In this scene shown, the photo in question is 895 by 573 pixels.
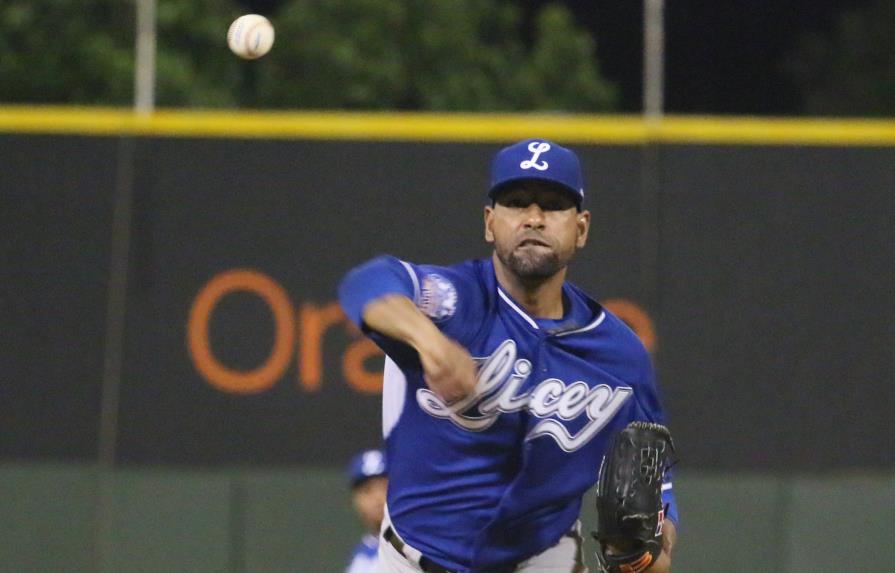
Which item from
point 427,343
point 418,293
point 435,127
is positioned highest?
point 435,127

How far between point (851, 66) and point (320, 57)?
380cm

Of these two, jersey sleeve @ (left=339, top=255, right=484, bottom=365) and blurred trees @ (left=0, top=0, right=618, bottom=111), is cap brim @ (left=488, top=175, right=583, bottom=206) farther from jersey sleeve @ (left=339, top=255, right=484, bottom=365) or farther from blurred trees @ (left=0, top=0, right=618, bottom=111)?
blurred trees @ (left=0, top=0, right=618, bottom=111)

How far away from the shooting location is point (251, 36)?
7086 mm

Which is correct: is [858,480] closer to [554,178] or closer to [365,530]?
[365,530]

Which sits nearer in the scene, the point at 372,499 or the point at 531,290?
the point at 531,290

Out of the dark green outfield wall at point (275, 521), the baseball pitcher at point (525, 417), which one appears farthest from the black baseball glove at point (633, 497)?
the dark green outfield wall at point (275, 521)

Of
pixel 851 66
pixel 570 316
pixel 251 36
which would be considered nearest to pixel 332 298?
pixel 251 36

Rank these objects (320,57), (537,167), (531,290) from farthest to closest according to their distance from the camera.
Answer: (320,57) < (531,290) < (537,167)

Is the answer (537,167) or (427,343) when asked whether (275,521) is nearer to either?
(537,167)

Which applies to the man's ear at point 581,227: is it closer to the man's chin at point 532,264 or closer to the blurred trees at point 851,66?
the man's chin at point 532,264

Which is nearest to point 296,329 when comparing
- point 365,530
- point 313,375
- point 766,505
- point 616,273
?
point 313,375

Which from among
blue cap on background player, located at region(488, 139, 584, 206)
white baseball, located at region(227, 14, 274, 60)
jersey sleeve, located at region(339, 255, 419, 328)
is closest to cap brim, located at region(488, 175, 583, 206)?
blue cap on background player, located at region(488, 139, 584, 206)

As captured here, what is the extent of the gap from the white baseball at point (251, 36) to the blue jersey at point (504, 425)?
2.79 meters

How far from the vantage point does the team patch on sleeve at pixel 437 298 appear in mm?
4203
